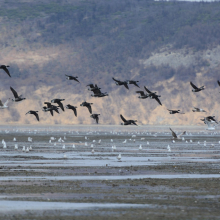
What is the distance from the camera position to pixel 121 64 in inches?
6845

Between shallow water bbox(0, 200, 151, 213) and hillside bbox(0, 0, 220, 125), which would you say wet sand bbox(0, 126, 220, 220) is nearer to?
shallow water bbox(0, 200, 151, 213)

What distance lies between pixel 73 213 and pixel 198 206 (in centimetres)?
400

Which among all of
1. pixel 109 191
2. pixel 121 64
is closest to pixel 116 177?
pixel 109 191

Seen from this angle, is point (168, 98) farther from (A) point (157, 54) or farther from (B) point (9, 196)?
(B) point (9, 196)

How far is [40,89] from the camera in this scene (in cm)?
16275

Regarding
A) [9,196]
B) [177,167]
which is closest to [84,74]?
[177,167]

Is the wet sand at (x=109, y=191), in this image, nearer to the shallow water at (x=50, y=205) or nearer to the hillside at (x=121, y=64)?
the shallow water at (x=50, y=205)

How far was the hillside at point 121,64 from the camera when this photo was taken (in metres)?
154

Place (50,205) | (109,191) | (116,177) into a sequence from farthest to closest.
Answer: (116,177), (109,191), (50,205)

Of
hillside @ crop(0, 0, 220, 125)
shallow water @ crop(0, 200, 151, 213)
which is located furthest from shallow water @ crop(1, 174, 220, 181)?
hillside @ crop(0, 0, 220, 125)

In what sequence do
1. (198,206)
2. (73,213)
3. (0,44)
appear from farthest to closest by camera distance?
(0,44)
(198,206)
(73,213)

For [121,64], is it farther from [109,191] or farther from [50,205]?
[50,205]

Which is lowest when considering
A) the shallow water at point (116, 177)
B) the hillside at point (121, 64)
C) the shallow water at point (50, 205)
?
the shallow water at point (50, 205)

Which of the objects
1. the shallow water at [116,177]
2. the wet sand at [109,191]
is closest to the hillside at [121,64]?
the wet sand at [109,191]
